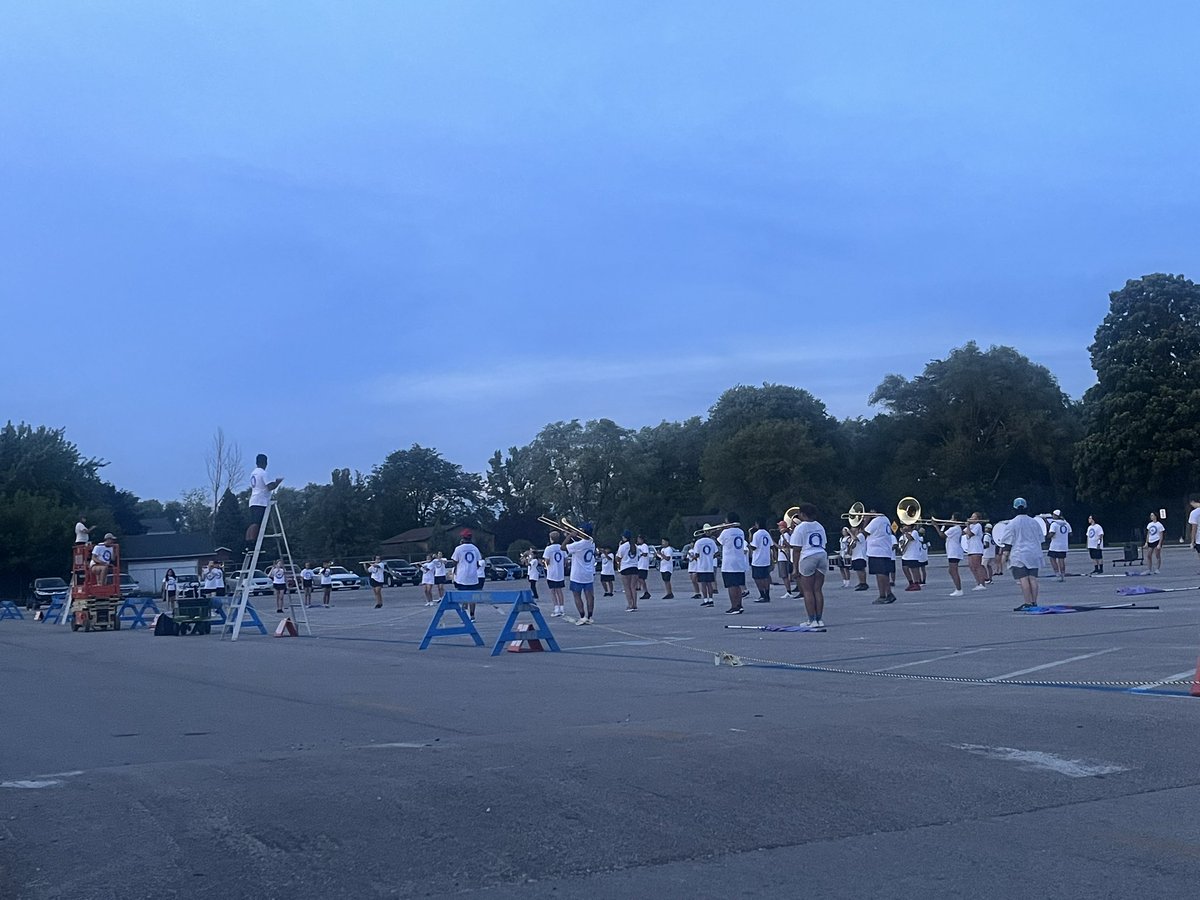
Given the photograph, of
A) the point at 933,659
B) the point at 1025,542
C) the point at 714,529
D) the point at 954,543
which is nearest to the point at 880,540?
the point at 954,543

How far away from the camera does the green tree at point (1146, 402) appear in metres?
59.7

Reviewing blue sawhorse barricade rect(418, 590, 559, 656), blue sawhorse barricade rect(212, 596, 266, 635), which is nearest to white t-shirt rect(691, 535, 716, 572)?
blue sawhorse barricade rect(212, 596, 266, 635)

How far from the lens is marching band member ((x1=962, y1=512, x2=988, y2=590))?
2751cm

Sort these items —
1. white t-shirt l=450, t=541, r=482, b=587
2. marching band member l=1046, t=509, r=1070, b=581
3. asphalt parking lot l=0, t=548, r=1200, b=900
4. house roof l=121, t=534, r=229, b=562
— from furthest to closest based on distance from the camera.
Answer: house roof l=121, t=534, r=229, b=562 → marching band member l=1046, t=509, r=1070, b=581 → white t-shirt l=450, t=541, r=482, b=587 → asphalt parking lot l=0, t=548, r=1200, b=900

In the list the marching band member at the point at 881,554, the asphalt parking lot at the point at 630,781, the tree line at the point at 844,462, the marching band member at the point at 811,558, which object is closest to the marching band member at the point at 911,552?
the marching band member at the point at 881,554

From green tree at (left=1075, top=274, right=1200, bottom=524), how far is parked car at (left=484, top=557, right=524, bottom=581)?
29.5 m

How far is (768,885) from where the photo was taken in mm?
5266

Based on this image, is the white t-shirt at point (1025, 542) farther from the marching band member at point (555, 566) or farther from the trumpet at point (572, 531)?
the marching band member at point (555, 566)

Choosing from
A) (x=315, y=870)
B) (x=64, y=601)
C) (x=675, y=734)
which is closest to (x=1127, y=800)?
(x=675, y=734)

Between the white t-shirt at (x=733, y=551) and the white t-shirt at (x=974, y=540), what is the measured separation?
608cm

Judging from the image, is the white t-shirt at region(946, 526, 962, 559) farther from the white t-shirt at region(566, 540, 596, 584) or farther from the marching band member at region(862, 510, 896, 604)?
the white t-shirt at region(566, 540, 596, 584)

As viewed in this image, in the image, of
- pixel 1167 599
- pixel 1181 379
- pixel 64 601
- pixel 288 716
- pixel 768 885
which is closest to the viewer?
pixel 768 885

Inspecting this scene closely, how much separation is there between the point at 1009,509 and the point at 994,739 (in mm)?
66584

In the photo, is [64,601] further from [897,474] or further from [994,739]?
[897,474]
